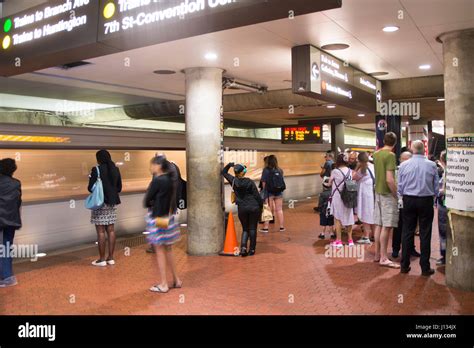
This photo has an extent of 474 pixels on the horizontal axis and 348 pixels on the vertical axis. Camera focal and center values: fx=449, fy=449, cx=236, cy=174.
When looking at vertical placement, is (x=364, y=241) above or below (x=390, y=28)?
below

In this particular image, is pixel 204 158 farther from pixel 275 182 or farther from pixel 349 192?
pixel 275 182

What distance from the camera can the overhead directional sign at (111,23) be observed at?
3.45m

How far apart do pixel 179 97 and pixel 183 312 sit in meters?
7.64

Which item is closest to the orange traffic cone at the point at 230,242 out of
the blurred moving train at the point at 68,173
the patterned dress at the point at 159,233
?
the blurred moving train at the point at 68,173

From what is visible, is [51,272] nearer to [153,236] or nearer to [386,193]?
[153,236]

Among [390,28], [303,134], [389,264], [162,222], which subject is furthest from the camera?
[303,134]

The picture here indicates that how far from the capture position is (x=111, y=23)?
4223 millimetres

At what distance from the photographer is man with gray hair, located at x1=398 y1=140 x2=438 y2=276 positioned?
6391mm

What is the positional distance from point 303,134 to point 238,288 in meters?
11.9

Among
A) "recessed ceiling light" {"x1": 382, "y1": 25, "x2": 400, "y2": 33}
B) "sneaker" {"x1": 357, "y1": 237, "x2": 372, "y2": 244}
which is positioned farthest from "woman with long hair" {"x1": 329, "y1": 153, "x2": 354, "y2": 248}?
"recessed ceiling light" {"x1": 382, "y1": 25, "x2": 400, "y2": 33}

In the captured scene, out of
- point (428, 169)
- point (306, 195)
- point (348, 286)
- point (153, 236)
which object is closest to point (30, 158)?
point (153, 236)

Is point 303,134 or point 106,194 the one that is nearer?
point 106,194

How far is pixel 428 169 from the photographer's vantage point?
640 cm

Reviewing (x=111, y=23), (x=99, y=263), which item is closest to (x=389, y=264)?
(x=99, y=263)
